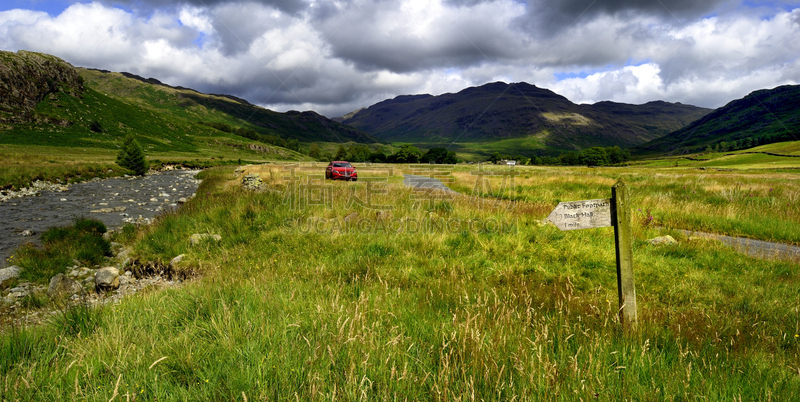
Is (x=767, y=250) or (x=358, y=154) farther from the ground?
(x=358, y=154)

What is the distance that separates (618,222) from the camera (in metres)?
3.55

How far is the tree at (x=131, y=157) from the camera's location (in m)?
42.3

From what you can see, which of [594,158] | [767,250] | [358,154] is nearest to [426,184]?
[767,250]

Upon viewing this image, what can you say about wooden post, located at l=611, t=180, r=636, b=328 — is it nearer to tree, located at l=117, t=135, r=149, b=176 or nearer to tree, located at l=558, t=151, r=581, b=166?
tree, located at l=117, t=135, r=149, b=176

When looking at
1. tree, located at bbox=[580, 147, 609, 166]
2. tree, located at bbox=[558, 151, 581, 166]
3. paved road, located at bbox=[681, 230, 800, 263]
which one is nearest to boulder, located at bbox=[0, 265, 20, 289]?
paved road, located at bbox=[681, 230, 800, 263]

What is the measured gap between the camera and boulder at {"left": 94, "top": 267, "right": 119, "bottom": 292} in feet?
22.8

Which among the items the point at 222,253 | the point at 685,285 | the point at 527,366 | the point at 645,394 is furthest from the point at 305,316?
the point at 685,285

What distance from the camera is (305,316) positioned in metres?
3.39

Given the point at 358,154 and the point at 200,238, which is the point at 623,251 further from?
the point at 358,154

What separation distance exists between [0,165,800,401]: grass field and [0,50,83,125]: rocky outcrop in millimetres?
147820

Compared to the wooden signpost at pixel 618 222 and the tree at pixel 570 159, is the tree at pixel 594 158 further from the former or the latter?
the wooden signpost at pixel 618 222

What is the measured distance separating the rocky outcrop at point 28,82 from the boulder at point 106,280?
143 metres

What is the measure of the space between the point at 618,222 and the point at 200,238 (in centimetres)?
985

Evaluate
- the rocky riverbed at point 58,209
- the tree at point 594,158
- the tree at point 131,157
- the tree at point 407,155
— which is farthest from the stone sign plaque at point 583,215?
the tree at point 594,158
